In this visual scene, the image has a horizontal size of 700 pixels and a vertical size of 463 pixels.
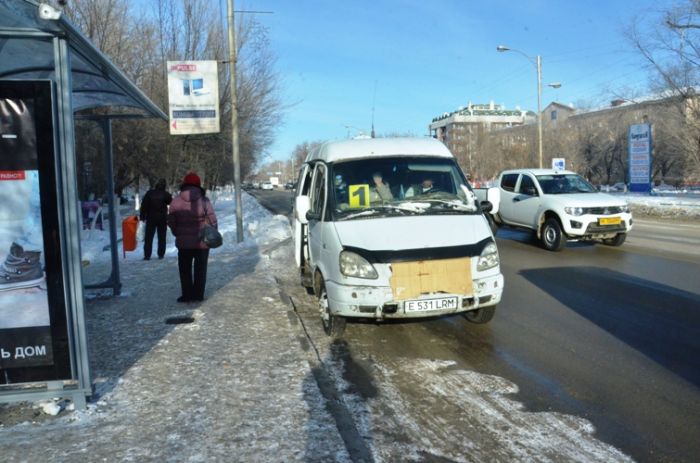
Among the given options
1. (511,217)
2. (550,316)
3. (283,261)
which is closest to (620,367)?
(550,316)

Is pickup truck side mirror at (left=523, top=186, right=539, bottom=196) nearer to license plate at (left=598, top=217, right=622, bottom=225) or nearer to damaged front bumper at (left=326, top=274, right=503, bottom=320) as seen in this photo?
license plate at (left=598, top=217, right=622, bottom=225)

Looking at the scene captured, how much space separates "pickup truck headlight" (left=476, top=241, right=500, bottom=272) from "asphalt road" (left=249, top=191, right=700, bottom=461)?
88 cm

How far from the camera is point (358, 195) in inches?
263

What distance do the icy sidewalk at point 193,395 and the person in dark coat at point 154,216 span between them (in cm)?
481

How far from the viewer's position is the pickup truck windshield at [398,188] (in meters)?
6.49

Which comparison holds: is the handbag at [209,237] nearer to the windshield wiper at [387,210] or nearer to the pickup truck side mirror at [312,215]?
the pickup truck side mirror at [312,215]

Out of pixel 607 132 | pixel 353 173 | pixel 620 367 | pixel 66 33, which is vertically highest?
pixel 607 132

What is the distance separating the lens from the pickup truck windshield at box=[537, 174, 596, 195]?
556 inches

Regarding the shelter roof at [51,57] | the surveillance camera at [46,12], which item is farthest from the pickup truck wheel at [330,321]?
the surveillance camera at [46,12]

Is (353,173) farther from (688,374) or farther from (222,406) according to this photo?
(688,374)

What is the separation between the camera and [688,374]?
500cm

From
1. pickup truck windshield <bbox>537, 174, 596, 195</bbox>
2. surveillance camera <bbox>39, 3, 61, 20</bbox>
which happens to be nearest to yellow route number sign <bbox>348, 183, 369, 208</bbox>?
surveillance camera <bbox>39, 3, 61, 20</bbox>

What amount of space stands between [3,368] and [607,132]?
A: 76405 mm

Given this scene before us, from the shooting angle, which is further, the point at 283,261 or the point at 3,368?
the point at 283,261
